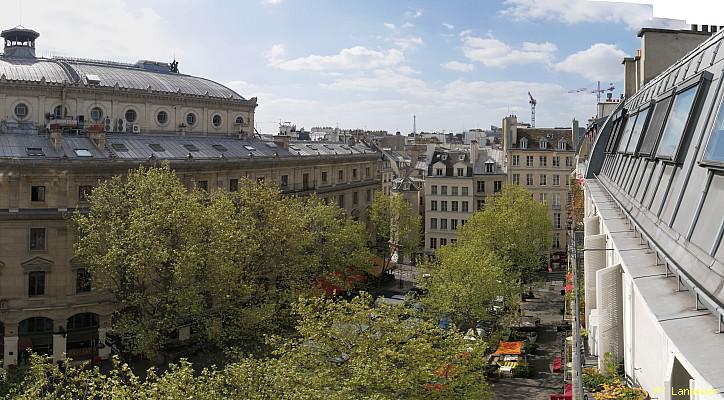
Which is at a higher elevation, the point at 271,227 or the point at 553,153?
the point at 553,153

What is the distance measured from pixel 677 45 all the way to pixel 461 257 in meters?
10.9

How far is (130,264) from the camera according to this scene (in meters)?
21.0

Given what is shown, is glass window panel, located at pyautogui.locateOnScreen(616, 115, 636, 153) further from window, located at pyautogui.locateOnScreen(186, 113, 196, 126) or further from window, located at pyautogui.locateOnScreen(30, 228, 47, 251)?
window, located at pyautogui.locateOnScreen(186, 113, 196, 126)

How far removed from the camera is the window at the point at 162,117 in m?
40.8

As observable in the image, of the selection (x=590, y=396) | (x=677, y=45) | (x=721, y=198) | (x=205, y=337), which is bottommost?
(x=205, y=337)

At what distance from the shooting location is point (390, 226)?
44.3 metres

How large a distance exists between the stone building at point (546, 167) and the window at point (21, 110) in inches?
1199

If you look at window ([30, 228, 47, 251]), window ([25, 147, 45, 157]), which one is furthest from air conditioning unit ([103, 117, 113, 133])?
window ([30, 228, 47, 251])

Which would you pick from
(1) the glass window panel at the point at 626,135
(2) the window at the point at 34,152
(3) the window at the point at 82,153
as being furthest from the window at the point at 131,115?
(1) the glass window panel at the point at 626,135

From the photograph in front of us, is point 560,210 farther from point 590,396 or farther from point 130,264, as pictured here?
point 590,396

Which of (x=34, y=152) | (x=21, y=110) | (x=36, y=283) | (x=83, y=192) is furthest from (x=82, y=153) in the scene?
(x=21, y=110)

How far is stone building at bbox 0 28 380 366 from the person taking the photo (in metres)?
26.8

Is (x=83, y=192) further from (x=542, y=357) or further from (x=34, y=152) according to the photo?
(x=542, y=357)

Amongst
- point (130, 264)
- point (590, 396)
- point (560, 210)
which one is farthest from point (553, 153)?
point (590, 396)
